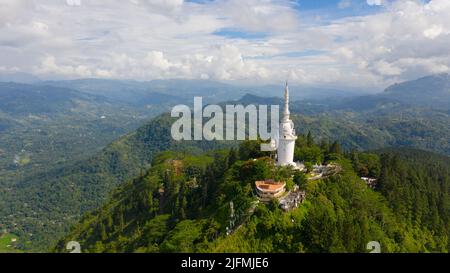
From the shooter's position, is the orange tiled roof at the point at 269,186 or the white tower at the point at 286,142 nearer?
the orange tiled roof at the point at 269,186

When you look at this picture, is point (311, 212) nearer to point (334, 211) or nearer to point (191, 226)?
point (334, 211)

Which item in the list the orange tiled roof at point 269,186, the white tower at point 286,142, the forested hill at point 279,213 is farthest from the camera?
the white tower at point 286,142

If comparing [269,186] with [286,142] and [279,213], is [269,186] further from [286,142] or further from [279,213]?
[286,142]

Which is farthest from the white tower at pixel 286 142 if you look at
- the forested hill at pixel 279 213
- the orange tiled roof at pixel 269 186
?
the orange tiled roof at pixel 269 186

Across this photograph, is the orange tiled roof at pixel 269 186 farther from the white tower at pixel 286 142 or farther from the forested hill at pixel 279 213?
the white tower at pixel 286 142

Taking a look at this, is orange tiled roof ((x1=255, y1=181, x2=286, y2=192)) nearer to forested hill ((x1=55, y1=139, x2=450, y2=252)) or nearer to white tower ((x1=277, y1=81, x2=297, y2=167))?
forested hill ((x1=55, y1=139, x2=450, y2=252))

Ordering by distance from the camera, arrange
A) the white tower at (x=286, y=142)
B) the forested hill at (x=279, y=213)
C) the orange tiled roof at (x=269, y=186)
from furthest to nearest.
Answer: the white tower at (x=286, y=142) < the orange tiled roof at (x=269, y=186) < the forested hill at (x=279, y=213)

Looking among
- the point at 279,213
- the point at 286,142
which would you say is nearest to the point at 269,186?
the point at 279,213

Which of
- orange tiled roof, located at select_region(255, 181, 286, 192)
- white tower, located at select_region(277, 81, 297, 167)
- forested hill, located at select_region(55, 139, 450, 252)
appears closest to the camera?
forested hill, located at select_region(55, 139, 450, 252)

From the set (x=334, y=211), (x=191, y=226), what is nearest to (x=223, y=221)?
(x=191, y=226)

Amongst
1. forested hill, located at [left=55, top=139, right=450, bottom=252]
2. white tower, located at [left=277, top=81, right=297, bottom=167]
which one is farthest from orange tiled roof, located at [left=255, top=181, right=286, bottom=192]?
white tower, located at [left=277, top=81, right=297, bottom=167]
